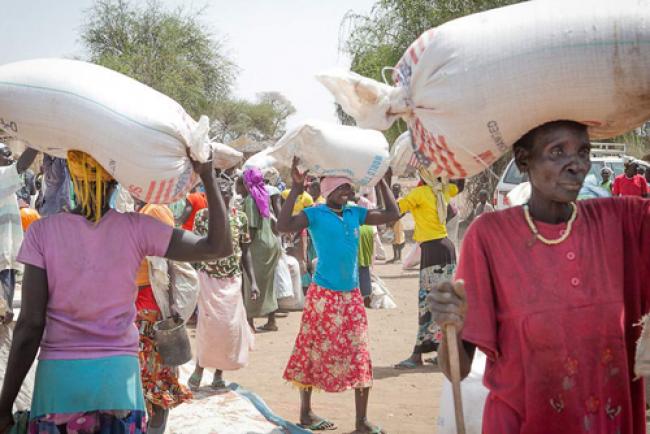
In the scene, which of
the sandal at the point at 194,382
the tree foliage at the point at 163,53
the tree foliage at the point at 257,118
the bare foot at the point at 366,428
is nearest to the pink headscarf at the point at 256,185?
the sandal at the point at 194,382

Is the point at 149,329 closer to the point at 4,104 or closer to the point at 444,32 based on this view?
the point at 4,104

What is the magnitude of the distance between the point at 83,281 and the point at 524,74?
68.2 inches

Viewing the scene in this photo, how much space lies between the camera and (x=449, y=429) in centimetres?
385

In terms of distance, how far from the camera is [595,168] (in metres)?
16.1

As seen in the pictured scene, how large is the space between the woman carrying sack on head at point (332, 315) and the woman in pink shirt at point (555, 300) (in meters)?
3.14

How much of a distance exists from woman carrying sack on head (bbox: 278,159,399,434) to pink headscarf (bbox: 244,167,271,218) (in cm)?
336

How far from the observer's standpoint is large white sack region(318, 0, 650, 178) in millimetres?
2170

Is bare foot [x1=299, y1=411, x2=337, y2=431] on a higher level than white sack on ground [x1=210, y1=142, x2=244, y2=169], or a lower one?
lower

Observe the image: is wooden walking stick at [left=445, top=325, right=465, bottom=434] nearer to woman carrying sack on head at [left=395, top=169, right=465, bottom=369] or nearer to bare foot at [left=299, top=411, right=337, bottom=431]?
bare foot at [left=299, top=411, right=337, bottom=431]

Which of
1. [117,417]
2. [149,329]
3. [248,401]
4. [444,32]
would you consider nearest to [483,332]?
[444,32]

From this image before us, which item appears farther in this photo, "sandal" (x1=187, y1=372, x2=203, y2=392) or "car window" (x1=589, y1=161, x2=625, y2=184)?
"car window" (x1=589, y1=161, x2=625, y2=184)

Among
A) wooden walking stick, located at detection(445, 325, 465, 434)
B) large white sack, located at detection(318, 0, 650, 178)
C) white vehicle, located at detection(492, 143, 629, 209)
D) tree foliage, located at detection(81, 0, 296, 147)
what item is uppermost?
tree foliage, located at detection(81, 0, 296, 147)

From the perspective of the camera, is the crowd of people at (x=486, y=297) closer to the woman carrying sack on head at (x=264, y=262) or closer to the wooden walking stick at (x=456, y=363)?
the wooden walking stick at (x=456, y=363)

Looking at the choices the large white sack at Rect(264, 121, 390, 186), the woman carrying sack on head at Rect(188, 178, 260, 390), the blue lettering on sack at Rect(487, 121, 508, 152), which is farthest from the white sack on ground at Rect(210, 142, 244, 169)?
the blue lettering on sack at Rect(487, 121, 508, 152)
